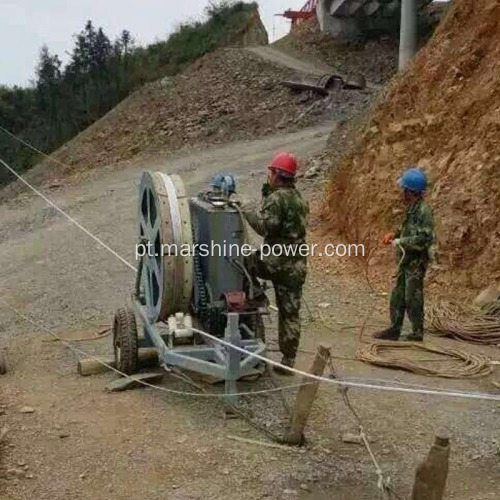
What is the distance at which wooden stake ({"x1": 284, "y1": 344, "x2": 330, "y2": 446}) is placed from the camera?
5.29 meters

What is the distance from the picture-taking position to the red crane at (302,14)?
133 ft

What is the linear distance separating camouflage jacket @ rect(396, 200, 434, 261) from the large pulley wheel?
2.42 m

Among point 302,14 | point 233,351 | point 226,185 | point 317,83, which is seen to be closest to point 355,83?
point 317,83

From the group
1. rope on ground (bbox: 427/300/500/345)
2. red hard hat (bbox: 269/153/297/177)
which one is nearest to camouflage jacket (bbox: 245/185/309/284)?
red hard hat (bbox: 269/153/297/177)

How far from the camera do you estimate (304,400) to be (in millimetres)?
5512

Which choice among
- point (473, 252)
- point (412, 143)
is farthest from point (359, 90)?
point (473, 252)

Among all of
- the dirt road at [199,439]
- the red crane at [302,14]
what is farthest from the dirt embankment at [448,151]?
the red crane at [302,14]

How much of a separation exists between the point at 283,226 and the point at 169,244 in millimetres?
925

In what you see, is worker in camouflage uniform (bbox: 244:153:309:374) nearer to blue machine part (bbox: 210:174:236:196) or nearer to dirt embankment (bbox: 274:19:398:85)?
blue machine part (bbox: 210:174:236:196)

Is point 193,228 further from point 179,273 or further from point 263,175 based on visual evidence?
point 263,175

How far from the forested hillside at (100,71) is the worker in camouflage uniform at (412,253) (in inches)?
1345

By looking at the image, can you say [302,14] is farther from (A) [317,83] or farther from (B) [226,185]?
(B) [226,185]

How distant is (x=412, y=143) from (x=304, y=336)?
4971 mm

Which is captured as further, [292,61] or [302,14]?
[302,14]
